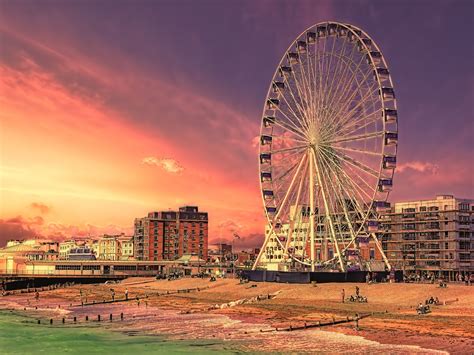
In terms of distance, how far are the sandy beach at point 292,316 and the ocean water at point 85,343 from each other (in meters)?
2.27

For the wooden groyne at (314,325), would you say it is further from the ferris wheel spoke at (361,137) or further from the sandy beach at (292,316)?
the ferris wheel spoke at (361,137)

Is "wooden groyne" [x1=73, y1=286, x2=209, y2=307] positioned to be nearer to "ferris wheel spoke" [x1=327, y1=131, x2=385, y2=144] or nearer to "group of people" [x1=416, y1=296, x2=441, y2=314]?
"ferris wheel spoke" [x1=327, y1=131, x2=385, y2=144]

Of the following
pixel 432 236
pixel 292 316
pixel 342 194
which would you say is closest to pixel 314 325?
pixel 292 316

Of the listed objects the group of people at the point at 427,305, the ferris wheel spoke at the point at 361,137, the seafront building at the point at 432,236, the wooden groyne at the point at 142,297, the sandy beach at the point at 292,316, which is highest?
the ferris wheel spoke at the point at 361,137

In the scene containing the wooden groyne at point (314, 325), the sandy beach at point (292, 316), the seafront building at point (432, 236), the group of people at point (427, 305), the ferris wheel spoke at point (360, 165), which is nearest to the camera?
the sandy beach at point (292, 316)

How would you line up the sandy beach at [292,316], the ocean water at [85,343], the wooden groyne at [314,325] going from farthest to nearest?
1. the wooden groyne at [314,325]
2. the ocean water at [85,343]
3. the sandy beach at [292,316]

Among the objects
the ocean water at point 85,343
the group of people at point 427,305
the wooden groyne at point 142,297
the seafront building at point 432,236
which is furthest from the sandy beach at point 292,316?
the seafront building at point 432,236

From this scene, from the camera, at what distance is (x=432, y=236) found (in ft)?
493

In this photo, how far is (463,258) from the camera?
144000 mm

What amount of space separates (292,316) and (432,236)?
10099 centimetres

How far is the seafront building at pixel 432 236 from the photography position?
14450cm

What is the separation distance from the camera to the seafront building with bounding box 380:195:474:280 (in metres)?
144

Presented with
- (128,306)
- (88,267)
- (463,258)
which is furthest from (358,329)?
(88,267)

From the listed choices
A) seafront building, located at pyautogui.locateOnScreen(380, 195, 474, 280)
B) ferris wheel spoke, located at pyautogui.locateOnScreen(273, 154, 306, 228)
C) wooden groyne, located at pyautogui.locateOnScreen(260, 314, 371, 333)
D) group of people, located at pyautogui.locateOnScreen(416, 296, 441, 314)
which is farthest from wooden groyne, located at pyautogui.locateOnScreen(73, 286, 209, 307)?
seafront building, located at pyautogui.locateOnScreen(380, 195, 474, 280)
